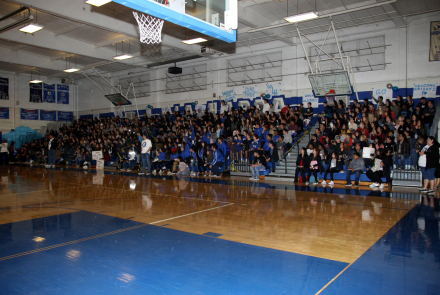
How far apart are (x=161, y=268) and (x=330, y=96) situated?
43.0 ft

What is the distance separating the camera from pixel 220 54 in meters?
19.8

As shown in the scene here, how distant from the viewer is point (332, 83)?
14875 millimetres

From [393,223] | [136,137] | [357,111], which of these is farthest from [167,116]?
[393,223]

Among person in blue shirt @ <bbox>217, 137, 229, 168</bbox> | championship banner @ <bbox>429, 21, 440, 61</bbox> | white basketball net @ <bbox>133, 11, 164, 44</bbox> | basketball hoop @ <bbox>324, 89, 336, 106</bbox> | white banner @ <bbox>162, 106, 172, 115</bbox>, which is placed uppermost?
championship banner @ <bbox>429, 21, 440, 61</bbox>

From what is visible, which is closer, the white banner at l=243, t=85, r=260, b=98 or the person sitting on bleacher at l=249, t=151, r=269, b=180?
the person sitting on bleacher at l=249, t=151, r=269, b=180

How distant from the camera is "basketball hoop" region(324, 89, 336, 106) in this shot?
15120 millimetres

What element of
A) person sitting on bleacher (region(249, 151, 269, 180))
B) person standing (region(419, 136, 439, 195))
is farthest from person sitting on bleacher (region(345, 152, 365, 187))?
person sitting on bleacher (region(249, 151, 269, 180))

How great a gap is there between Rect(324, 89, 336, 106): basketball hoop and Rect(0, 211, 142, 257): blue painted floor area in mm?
11629

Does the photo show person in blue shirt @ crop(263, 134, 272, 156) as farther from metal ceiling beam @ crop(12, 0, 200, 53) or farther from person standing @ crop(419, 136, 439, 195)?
metal ceiling beam @ crop(12, 0, 200, 53)

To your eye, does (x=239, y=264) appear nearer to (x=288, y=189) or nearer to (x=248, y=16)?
(x=288, y=189)

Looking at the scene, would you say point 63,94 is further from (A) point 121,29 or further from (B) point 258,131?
(B) point 258,131

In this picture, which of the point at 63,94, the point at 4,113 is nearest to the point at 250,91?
the point at 63,94

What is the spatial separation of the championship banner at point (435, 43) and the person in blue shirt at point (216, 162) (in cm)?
997

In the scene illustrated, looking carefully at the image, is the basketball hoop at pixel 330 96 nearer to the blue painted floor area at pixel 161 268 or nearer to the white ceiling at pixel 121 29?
the white ceiling at pixel 121 29
